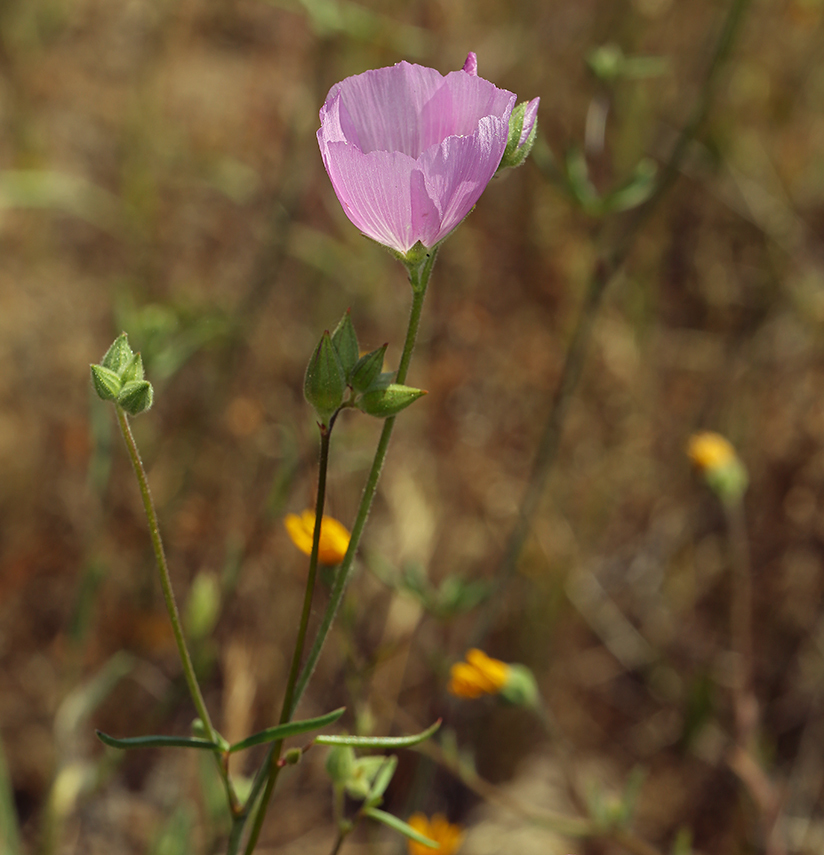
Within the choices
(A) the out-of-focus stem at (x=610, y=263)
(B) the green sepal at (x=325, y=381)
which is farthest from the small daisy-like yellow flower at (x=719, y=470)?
(B) the green sepal at (x=325, y=381)

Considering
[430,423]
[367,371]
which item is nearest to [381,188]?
[367,371]

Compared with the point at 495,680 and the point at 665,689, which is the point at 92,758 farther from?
the point at 665,689

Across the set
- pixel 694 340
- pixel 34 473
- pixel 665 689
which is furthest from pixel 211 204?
pixel 665 689

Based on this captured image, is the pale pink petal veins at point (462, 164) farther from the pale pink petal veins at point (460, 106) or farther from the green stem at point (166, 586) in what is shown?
the green stem at point (166, 586)

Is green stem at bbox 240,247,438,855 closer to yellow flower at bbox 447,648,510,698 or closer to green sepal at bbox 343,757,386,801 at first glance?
green sepal at bbox 343,757,386,801

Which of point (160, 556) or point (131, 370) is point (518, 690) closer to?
point (160, 556)
